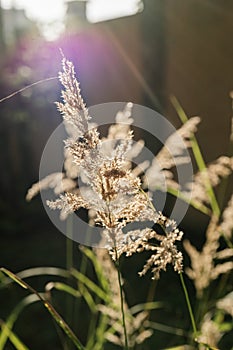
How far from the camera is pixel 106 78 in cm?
495

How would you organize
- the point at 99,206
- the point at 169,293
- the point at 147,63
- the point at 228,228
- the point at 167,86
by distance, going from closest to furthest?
1. the point at 99,206
2. the point at 228,228
3. the point at 169,293
4. the point at 147,63
5. the point at 167,86

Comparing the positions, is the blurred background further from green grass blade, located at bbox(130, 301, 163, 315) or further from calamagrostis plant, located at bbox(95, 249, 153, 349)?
calamagrostis plant, located at bbox(95, 249, 153, 349)

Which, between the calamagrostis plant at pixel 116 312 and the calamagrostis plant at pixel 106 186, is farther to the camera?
the calamagrostis plant at pixel 116 312

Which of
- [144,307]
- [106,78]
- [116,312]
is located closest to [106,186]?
[116,312]

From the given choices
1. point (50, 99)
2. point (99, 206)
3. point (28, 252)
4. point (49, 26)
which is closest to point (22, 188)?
point (50, 99)

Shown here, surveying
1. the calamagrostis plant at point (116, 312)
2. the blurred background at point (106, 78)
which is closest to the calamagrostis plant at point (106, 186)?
the calamagrostis plant at point (116, 312)

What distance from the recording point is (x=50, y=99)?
16.0 feet

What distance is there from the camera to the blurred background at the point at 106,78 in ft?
12.2

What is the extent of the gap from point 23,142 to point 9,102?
682 mm

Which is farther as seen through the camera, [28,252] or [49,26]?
[49,26]

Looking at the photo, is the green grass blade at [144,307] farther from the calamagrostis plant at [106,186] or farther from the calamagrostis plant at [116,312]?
the calamagrostis plant at [106,186]

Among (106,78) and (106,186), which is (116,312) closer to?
(106,186)

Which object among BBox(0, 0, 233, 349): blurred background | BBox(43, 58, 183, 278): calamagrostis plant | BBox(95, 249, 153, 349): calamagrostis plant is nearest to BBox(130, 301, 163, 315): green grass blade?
BBox(95, 249, 153, 349): calamagrostis plant

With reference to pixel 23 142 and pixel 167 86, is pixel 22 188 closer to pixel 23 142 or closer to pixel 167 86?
pixel 23 142
